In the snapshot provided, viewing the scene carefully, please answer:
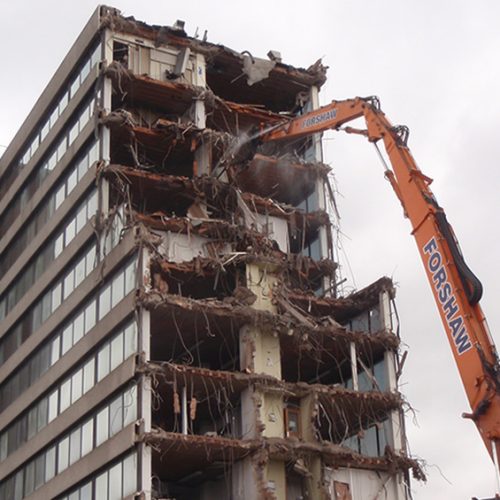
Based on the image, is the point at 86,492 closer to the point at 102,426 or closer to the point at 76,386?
the point at 102,426

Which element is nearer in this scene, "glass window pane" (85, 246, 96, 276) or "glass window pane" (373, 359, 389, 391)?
"glass window pane" (85, 246, 96, 276)

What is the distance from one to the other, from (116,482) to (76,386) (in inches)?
299

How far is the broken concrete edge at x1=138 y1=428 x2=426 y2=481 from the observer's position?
1822 inches

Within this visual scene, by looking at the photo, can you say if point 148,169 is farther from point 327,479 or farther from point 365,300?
point 327,479

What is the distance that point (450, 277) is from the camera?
36.2 m

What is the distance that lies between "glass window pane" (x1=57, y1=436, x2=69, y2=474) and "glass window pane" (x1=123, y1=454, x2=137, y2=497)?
7112 mm

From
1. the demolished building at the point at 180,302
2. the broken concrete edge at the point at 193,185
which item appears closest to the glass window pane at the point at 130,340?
the demolished building at the point at 180,302

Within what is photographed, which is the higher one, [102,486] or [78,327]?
[78,327]

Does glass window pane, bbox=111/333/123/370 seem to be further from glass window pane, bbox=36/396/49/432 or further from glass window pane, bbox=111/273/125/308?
glass window pane, bbox=36/396/49/432

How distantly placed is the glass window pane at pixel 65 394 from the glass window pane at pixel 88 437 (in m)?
2.88

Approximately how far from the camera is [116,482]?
4738cm

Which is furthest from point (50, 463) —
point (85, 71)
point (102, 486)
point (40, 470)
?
point (85, 71)

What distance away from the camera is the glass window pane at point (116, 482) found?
47031 mm

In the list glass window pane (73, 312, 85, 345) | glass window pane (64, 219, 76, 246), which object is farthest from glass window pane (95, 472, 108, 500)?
glass window pane (64, 219, 76, 246)
